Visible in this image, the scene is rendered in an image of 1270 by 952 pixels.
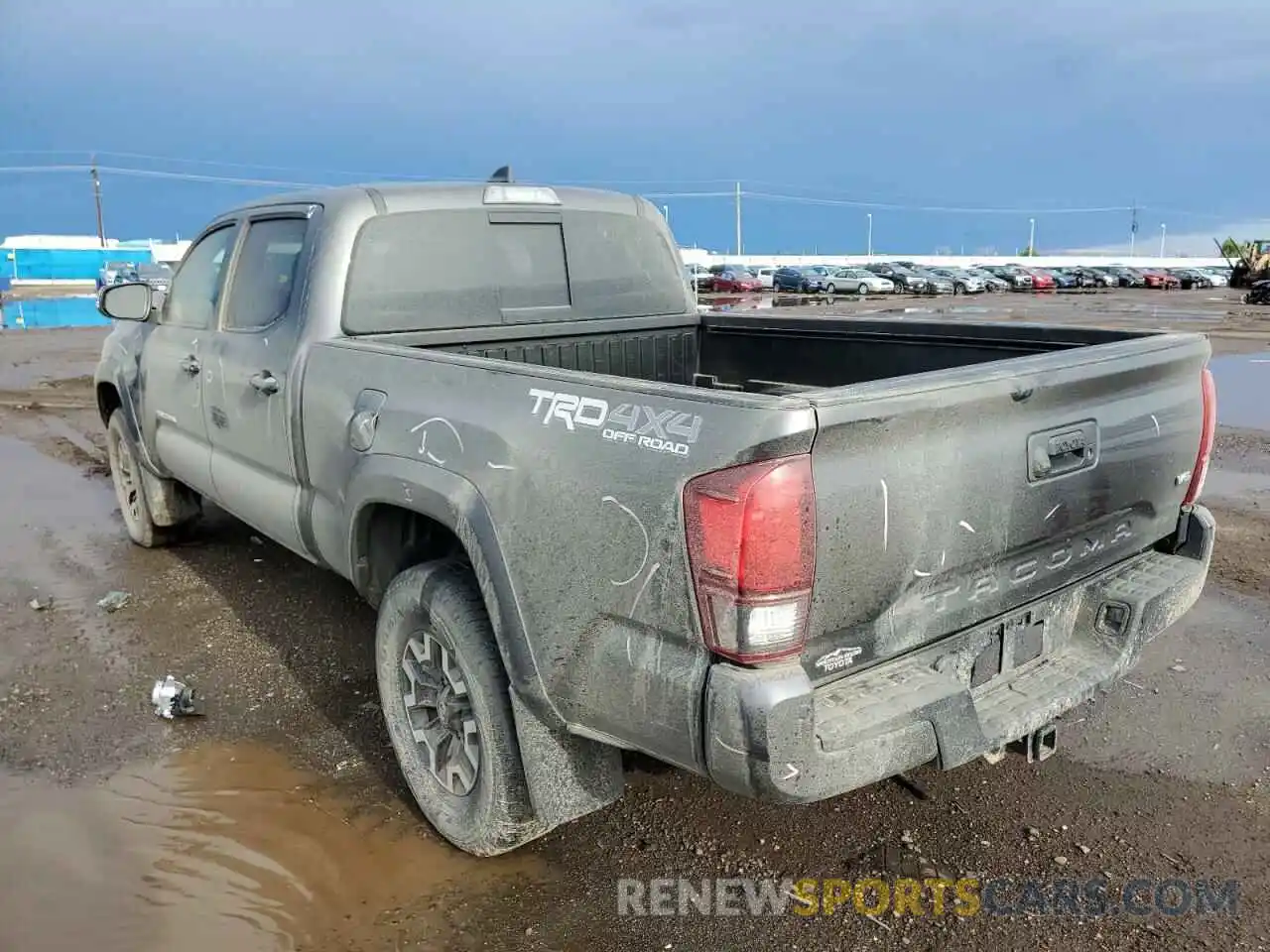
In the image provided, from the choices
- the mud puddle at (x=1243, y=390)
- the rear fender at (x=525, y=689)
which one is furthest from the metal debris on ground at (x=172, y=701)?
the mud puddle at (x=1243, y=390)

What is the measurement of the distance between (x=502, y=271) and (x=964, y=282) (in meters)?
50.3

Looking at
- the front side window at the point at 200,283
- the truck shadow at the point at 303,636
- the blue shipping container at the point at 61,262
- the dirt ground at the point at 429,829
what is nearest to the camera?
the dirt ground at the point at 429,829

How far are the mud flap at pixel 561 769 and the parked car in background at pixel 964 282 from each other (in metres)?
50.0

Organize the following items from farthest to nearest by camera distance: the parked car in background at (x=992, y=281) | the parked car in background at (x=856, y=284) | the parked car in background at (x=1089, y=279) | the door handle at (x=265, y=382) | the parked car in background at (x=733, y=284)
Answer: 1. the parked car in background at (x=1089, y=279)
2. the parked car in background at (x=992, y=281)
3. the parked car in background at (x=733, y=284)
4. the parked car in background at (x=856, y=284)
5. the door handle at (x=265, y=382)

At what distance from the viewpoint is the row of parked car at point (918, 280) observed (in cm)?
4919

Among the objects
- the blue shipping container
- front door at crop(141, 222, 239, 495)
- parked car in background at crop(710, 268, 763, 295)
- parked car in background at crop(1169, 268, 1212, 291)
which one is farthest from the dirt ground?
the blue shipping container

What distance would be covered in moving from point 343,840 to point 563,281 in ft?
8.12

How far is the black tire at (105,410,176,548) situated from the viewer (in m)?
6.01

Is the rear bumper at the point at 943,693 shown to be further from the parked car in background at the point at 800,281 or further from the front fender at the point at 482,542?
the parked car in background at the point at 800,281

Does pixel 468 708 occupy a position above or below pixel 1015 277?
above

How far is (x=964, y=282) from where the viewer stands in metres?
50.5

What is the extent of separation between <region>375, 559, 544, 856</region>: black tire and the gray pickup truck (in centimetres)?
1

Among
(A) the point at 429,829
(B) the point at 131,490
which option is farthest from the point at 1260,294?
(A) the point at 429,829

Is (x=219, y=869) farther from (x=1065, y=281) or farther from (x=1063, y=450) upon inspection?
(x=1065, y=281)
